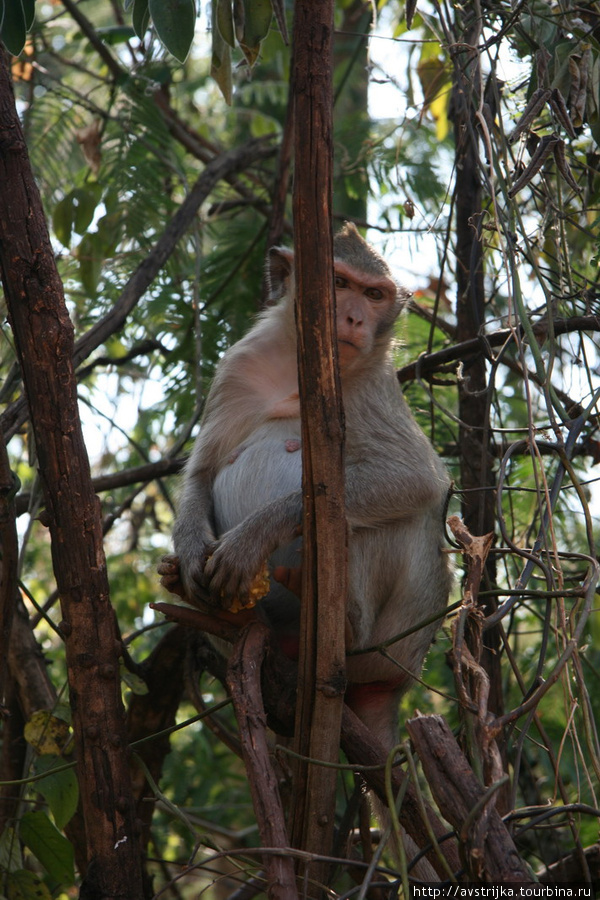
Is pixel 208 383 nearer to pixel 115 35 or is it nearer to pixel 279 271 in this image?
pixel 279 271

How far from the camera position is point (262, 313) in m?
4.41

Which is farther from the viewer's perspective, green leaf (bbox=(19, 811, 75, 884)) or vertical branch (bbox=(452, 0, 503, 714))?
vertical branch (bbox=(452, 0, 503, 714))

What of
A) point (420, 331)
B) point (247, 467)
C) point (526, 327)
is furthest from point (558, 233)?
point (420, 331)

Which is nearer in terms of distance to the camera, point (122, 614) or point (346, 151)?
point (346, 151)

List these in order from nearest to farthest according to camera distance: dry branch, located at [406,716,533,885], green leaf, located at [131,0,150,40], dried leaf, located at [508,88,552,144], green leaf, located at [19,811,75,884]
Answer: dry branch, located at [406,716,533,885]
dried leaf, located at [508,88,552,144]
green leaf, located at [131,0,150,40]
green leaf, located at [19,811,75,884]

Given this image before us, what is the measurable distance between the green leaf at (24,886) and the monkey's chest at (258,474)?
4.79ft

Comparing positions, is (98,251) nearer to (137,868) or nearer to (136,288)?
(136,288)

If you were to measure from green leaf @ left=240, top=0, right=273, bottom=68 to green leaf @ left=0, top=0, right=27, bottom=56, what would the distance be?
666mm

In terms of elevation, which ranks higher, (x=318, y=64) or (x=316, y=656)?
(x=318, y=64)

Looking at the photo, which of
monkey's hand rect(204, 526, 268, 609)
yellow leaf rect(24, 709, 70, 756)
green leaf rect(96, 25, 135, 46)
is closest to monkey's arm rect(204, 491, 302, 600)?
monkey's hand rect(204, 526, 268, 609)

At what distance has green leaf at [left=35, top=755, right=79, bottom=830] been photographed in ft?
10.4

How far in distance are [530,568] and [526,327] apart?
0.69 metres

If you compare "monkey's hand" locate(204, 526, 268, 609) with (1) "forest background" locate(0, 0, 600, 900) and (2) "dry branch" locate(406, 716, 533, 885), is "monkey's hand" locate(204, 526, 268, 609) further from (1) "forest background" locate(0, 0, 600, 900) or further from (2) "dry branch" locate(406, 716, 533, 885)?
(2) "dry branch" locate(406, 716, 533, 885)

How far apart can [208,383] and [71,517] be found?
254 cm
